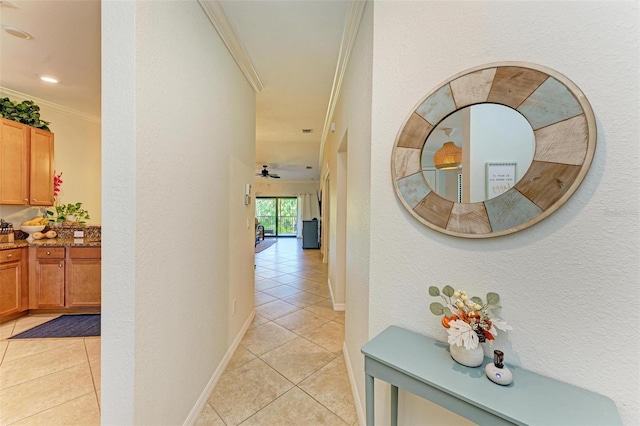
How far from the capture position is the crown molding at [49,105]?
2.94 meters

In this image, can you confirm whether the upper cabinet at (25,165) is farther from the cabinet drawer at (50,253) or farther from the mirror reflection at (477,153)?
the mirror reflection at (477,153)

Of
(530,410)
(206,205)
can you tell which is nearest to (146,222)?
(206,205)

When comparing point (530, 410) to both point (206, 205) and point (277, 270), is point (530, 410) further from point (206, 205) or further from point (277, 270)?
point (277, 270)

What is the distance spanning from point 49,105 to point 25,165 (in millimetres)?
948

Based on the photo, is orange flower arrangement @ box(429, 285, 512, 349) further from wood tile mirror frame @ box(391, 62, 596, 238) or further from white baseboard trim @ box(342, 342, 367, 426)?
white baseboard trim @ box(342, 342, 367, 426)

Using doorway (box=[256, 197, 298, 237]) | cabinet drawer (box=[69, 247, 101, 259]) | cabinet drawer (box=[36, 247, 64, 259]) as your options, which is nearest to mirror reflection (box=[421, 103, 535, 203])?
cabinet drawer (box=[69, 247, 101, 259])

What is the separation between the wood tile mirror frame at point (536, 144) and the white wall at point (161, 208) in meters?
1.15

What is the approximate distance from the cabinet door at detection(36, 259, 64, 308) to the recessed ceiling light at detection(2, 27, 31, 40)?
224 centimetres

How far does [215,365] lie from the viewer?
181 cm

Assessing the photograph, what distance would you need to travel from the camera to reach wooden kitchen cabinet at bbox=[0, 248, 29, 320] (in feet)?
8.54

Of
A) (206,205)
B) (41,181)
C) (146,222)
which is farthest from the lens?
(41,181)

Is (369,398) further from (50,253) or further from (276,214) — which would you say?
(276,214)

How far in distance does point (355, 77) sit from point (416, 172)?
1017 millimetres

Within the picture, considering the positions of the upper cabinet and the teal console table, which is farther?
the upper cabinet
